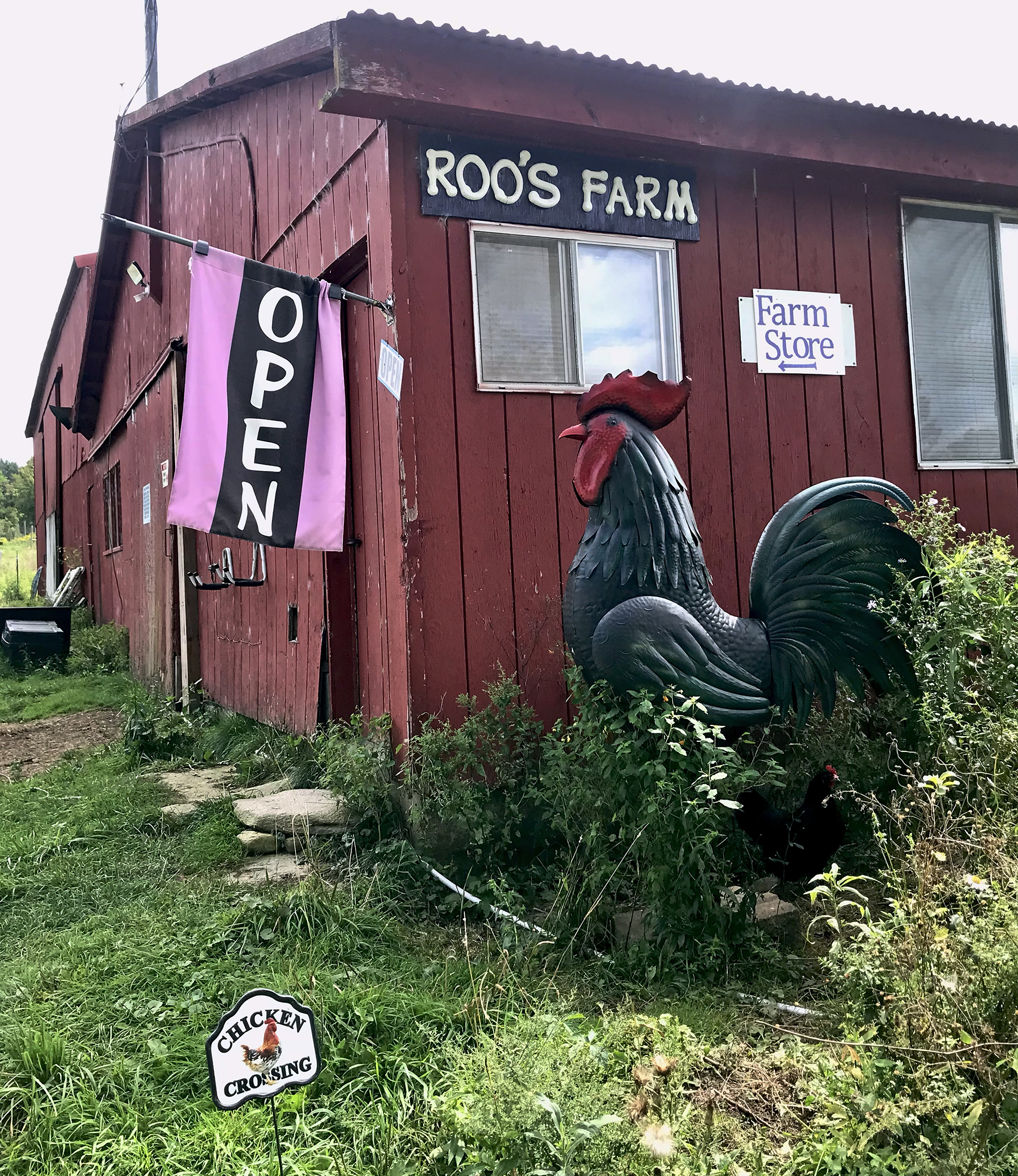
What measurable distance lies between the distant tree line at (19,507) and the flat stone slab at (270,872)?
35413 mm

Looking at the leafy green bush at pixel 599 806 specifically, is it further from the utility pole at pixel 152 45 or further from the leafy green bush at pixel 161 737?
the utility pole at pixel 152 45

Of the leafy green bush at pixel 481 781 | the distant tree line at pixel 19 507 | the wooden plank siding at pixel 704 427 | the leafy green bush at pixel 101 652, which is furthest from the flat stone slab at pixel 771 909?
the distant tree line at pixel 19 507

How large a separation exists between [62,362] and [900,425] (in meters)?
16.9

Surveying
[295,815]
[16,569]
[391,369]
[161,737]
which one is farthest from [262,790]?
[16,569]

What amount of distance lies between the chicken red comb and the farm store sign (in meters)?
1.63

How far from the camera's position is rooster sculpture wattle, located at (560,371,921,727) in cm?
357

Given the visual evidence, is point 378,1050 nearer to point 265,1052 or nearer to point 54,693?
point 265,1052

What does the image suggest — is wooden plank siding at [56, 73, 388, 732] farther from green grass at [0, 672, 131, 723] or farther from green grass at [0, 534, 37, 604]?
green grass at [0, 534, 37, 604]

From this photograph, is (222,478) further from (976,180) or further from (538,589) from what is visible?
(976,180)

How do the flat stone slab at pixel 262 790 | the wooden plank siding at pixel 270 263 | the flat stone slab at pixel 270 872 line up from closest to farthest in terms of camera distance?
the flat stone slab at pixel 270 872
the wooden plank siding at pixel 270 263
the flat stone slab at pixel 262 790

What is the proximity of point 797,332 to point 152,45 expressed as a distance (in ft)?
31.8

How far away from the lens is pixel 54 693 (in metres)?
10.9

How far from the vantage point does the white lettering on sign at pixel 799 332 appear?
5594mm

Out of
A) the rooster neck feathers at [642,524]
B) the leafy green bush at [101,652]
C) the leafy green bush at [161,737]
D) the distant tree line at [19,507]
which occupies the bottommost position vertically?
the leafy green bush at [161,737]
